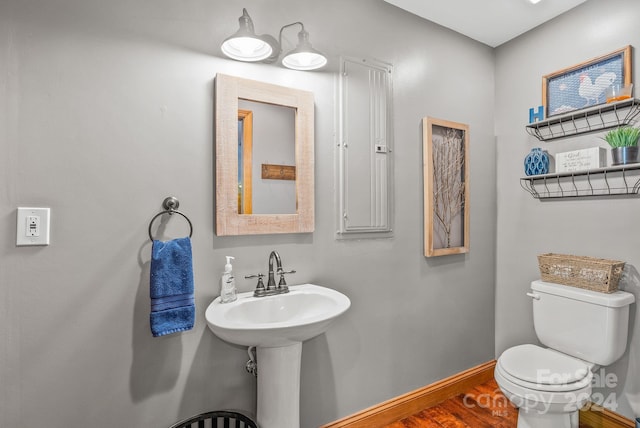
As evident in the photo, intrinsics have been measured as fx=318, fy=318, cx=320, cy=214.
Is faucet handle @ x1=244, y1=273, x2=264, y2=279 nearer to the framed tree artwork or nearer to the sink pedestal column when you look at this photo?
the sink pedestal column

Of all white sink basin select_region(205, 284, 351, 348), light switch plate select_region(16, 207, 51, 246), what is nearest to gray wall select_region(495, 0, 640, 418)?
white sink basin select_region(205, 284, 351, 348)

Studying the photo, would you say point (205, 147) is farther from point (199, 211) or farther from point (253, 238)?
point (253, 238)

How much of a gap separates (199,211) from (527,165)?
6.88 feet

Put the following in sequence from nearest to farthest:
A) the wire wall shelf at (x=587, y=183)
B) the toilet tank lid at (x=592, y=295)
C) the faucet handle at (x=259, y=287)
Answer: the faucet handle at (x=259, y=287) → the toilet tank lid at (x=592, y=295) → the wire wall shelf at (x=587, y=183)

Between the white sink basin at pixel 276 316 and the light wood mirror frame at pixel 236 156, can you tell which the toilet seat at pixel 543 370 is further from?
the light wood mirror frame at pixel 236 156

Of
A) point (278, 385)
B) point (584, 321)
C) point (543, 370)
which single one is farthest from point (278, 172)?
point (584, 321)

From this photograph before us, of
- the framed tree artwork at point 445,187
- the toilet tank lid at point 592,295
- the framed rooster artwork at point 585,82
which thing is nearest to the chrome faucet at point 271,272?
the framed tree artwork at point 445,187

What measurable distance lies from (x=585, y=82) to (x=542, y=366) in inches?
65.5

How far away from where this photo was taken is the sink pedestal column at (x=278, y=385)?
1.34m

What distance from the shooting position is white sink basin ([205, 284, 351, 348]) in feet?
3.69

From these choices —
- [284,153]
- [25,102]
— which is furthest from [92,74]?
[284,153]

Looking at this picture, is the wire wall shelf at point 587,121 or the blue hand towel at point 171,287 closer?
the blue hand towel at point 171,287

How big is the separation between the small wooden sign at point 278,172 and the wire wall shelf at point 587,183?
1618mm

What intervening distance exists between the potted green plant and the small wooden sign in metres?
1.73
